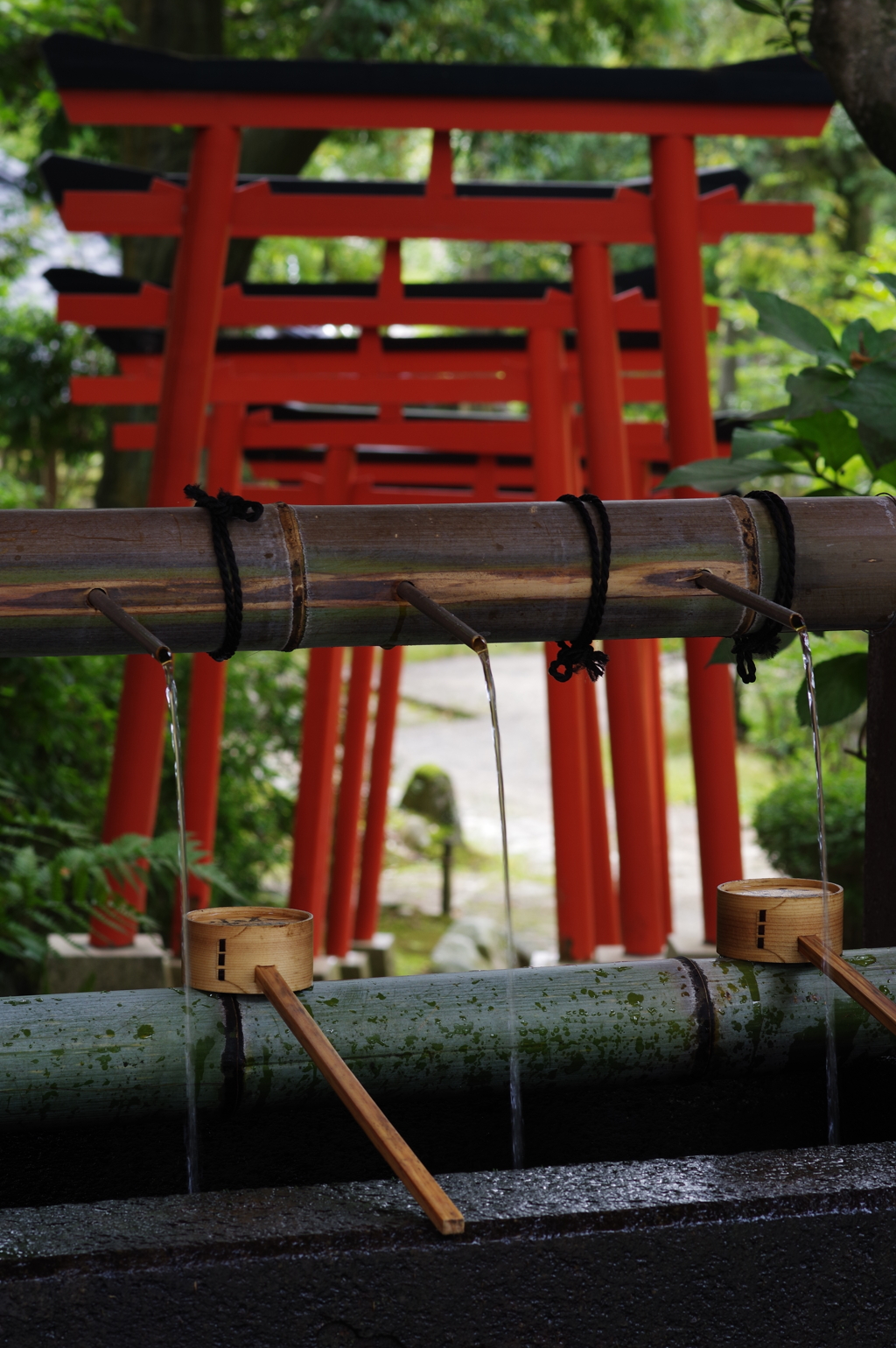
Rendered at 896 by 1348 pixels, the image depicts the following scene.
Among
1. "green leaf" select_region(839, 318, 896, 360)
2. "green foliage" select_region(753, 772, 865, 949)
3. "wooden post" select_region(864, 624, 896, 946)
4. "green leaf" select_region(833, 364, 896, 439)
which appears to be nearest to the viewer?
"wooden post" select_region(864, 624, 896, 946)

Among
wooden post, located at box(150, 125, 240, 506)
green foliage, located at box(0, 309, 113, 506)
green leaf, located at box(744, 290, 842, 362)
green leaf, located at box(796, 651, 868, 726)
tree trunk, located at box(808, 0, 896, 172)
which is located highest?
green foliage, located at box(0, 309, 113, 506)

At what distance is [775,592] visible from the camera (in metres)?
1.64

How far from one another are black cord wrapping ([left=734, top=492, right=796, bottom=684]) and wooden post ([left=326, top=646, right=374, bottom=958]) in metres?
6.72

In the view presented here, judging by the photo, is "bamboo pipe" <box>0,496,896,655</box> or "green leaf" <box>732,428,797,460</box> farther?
"green leaf" <box>732,428,797,460</box>

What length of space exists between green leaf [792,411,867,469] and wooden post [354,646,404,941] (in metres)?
6.47

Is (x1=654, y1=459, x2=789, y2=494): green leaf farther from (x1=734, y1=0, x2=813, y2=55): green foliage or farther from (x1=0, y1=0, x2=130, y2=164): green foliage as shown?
(x1=0, y1=0, x2=130, y2=164): green foliage

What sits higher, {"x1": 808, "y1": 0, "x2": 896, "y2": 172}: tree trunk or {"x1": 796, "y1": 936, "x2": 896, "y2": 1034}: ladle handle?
{"x1": 808, "y1": 0, "x2": 896, "y2": 172}: tree trunk

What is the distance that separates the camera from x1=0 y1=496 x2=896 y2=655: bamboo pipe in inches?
57.7

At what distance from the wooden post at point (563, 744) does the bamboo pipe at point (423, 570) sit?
152 inches

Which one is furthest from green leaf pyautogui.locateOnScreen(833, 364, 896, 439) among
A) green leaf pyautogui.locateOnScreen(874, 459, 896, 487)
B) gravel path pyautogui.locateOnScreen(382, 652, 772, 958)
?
gravel path pyautogui.locateOnScreen(382, 652, 772, 958)

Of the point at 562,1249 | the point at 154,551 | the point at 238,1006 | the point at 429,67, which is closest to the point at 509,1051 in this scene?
the point at 238,1006

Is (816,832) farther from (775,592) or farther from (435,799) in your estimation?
(435,799)

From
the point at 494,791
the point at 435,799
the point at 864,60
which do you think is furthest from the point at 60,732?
the point at 494,791

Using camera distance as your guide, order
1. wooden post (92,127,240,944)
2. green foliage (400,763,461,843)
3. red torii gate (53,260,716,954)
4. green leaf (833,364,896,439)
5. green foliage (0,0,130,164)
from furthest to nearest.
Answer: green foliage (400,763,461,843), green foliage (0,0,130,164), red torii gate (53,260,716,954), wooden post (92,127,240,944), green leaf (833,364,896,439)
